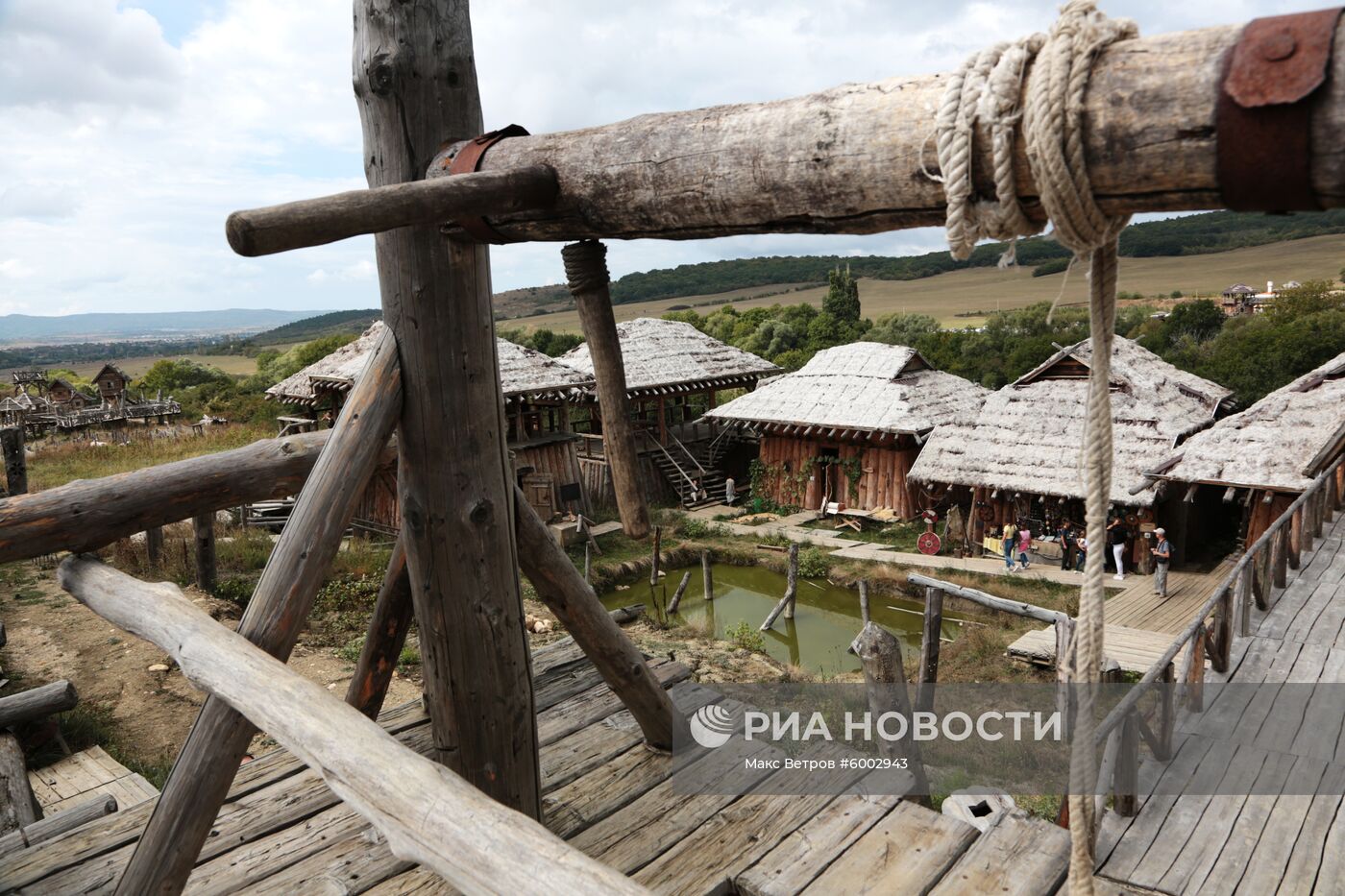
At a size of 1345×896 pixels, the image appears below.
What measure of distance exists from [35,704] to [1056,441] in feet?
48.9

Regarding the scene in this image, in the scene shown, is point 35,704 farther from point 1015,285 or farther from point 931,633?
point 1015,285

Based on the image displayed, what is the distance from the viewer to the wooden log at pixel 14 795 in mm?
4418

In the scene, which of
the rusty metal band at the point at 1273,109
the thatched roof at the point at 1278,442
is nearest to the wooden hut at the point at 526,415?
the thatched roof at the point at 1278,442

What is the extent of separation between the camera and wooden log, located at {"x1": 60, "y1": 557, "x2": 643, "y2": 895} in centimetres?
161

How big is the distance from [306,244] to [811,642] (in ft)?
39.2

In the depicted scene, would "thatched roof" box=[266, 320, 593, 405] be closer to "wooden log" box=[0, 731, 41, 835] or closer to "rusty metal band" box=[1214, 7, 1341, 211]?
"wooden log" box=[0, 731, 41, 835]

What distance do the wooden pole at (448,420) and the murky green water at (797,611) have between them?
9.23m

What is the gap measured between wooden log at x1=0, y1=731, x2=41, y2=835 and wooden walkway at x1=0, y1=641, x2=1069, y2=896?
1.84m

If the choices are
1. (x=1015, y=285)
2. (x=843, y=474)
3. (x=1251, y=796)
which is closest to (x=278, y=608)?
(x=1251, y=796)

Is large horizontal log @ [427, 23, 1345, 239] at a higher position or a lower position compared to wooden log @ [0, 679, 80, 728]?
higher

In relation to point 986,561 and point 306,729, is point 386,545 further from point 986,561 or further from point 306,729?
point 306,729

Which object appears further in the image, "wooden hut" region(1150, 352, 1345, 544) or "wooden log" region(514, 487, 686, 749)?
"wooden hut" region(1150, 352, 1345, 544)

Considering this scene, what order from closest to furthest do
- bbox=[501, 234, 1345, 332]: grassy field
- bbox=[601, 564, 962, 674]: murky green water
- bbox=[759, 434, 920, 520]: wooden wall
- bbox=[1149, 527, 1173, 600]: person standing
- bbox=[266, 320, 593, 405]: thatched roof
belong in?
bbox=[601, 564, 962, 674]: murky green water
bbox=[1149, 527, 1173, 600]: person standing
bbox=[266, 320, 593, 405]: thatched roof
bbox=[759, 434, 920, 520]: wooden wall
bbox=[501, 234, 1345, 332]: grassy field

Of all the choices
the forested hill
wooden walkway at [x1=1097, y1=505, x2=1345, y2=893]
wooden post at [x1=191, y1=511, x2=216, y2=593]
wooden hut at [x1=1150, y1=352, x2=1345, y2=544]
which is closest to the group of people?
wooden hut at [x1=1150, y1=352, x2=1345, y2=544]
